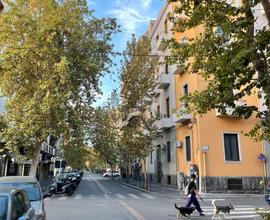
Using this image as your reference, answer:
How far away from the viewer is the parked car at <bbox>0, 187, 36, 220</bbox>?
18.9 ft

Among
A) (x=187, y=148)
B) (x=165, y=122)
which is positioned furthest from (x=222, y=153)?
(x=165, y=122)

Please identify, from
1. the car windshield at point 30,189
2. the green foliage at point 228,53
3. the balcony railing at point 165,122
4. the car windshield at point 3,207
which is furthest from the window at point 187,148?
the car windshield at point 3,207

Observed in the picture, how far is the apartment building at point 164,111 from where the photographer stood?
33594 millimetres

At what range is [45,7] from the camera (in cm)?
2284

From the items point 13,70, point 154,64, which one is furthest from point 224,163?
point 13,70

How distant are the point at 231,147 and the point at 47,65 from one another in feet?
49.1

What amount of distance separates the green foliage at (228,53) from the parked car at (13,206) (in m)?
5.21

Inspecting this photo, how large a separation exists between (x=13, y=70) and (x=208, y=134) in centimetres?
1468

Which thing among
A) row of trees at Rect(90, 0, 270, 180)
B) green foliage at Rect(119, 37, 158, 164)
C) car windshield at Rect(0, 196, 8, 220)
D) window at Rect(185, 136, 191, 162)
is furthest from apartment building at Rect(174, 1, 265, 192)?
car windshield at Rect(0, 196, 8, 220)

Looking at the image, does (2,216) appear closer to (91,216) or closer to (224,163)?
(91,216)

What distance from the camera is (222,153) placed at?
26.6m

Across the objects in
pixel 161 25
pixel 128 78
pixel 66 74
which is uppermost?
pixel 161 25

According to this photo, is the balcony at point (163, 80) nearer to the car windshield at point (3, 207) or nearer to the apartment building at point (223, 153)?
the apartment building at point (223, 153)

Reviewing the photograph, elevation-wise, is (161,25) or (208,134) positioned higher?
(161,25)
